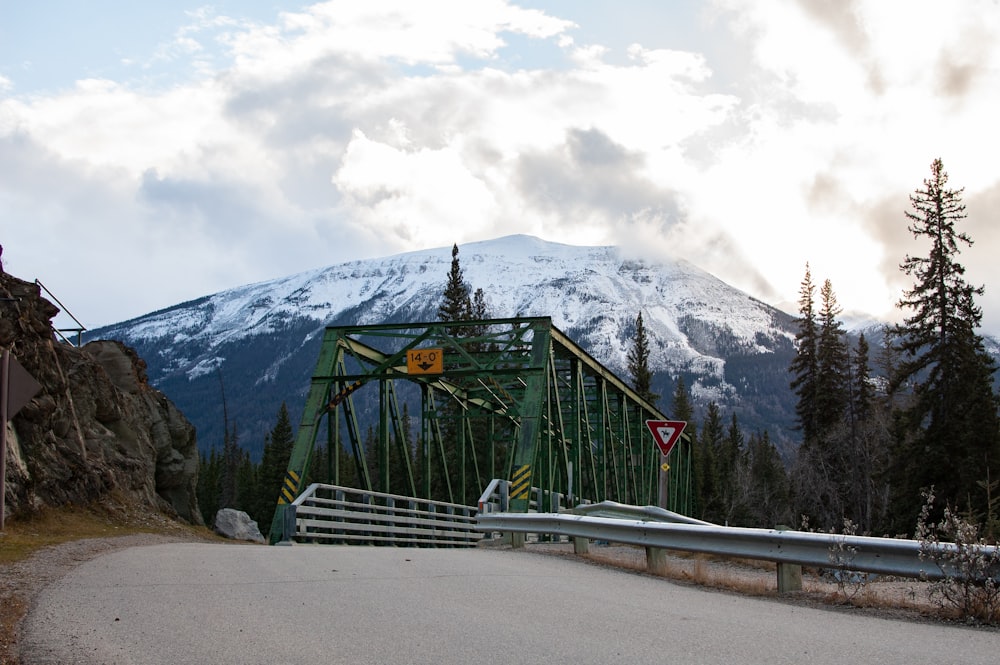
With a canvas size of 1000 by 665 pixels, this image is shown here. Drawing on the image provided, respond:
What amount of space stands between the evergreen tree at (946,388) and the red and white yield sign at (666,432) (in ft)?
76.2

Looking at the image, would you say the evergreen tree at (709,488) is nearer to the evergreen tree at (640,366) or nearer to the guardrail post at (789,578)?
the evergreen tree at (640,366)

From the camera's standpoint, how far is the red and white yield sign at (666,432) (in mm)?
16969

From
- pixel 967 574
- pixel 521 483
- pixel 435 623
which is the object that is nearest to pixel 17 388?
pixel 435 623

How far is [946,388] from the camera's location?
127 ft

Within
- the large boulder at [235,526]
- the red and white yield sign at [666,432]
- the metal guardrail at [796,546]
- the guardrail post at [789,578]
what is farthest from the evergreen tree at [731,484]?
the guardrail post at [789,578]

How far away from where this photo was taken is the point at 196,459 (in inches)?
1278

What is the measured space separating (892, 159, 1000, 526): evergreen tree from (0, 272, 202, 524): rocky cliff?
2703cm

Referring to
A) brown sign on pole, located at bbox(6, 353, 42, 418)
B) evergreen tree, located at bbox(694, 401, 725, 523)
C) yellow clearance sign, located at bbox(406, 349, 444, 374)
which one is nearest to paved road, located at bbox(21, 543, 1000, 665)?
brown sign on pole, located at bbox(6, 353, 42, 418)

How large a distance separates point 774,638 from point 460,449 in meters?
23.9

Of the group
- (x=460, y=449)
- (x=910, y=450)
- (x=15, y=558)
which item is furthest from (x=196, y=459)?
(x=910, y=450)

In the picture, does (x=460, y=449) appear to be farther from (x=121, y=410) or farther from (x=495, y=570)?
(x=495, y=570)

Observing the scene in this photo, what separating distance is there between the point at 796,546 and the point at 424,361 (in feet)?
49.1

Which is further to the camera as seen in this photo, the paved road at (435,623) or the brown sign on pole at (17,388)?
the brown sign on pole at (17,388)

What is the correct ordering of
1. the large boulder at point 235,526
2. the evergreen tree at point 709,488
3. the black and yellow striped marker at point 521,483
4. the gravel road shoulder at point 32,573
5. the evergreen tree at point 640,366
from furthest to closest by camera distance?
the evergreen tree at point 640,366 < the evergreen tree at point 709,488 < the large boulder at point 235,526 < the black and yellow striped marker at point 521,483 < the gravel road shoulder at point 32,573
